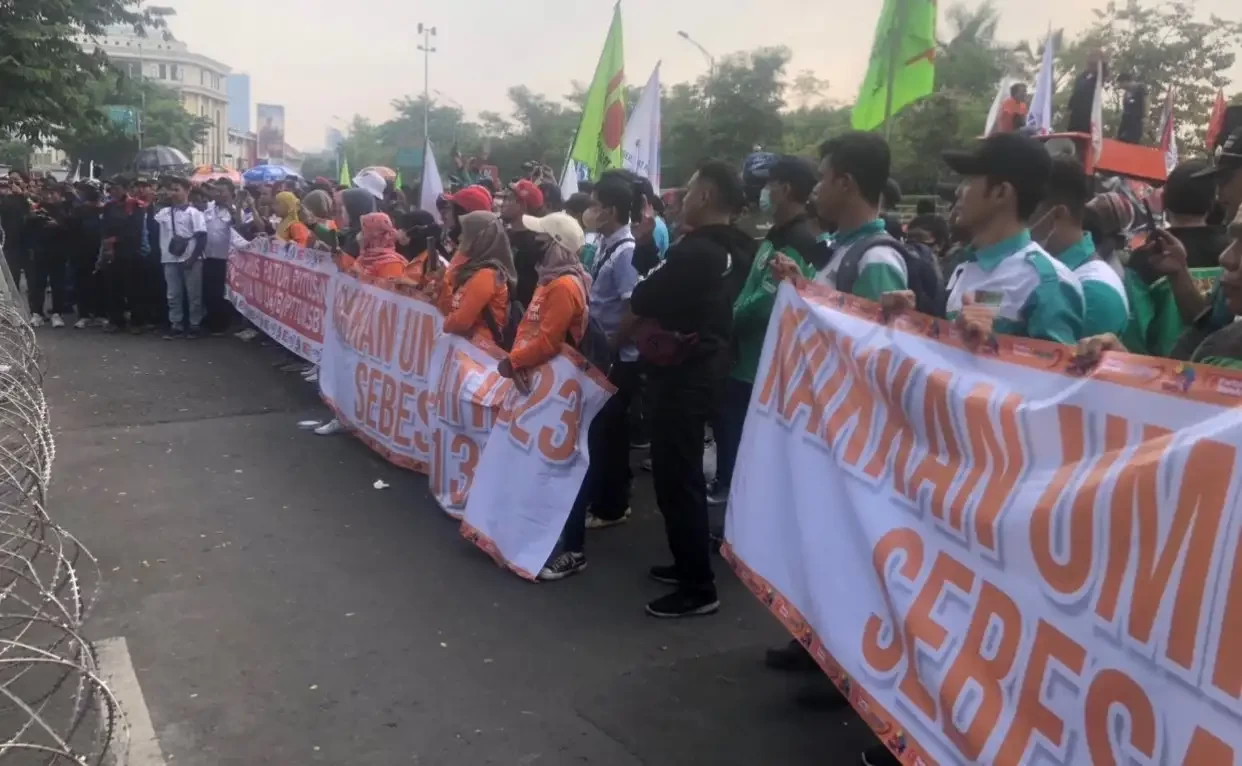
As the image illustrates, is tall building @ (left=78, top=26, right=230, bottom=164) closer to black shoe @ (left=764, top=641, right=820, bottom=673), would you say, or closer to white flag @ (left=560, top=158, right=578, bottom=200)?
white flag @ (left=560, top=158, right=578, bottom=200)

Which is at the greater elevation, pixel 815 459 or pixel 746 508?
pixel 815 459

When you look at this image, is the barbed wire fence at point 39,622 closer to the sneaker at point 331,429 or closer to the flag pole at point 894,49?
the sneaker at point 331,429

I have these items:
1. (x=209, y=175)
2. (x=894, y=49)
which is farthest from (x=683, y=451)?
(x=209, y=175)

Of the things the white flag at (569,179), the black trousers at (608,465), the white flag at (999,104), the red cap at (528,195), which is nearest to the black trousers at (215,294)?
the white flag at (569,179)

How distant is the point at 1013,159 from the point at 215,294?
11403 mm

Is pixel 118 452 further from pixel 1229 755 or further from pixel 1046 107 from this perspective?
pixel 1046 107

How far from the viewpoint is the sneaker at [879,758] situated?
11.2 ft

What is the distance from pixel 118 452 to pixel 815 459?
580cm

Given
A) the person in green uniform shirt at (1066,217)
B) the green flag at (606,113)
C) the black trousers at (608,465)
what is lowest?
the black trousers at (608,465)

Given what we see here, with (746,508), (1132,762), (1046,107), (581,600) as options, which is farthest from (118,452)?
(1046,107)

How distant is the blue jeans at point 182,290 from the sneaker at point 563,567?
8862mm

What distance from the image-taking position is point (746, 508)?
157 inches

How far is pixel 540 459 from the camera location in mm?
5090

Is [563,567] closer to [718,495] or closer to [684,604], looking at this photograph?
[684,604]
